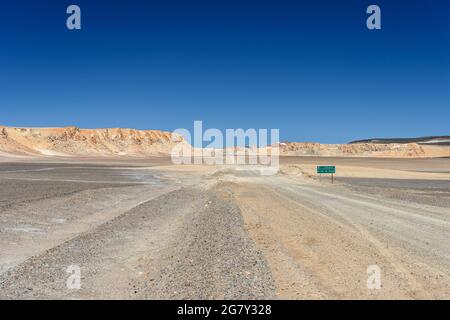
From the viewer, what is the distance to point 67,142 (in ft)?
541

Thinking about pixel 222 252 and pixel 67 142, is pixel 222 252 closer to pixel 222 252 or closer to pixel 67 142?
pixel 222 252

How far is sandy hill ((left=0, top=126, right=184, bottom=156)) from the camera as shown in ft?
460

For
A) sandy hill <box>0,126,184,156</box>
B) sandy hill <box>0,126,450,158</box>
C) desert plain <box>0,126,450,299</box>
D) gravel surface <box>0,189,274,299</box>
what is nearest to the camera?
gravel surface <box>0,189,274,299</box>

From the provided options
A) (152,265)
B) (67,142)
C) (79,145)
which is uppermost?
(67,142)

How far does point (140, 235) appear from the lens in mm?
12414

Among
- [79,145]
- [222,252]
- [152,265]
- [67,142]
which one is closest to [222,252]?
[222,252]

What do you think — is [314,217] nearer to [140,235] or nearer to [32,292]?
[140,235]

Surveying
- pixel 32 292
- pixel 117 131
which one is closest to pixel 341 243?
pixel 32 292

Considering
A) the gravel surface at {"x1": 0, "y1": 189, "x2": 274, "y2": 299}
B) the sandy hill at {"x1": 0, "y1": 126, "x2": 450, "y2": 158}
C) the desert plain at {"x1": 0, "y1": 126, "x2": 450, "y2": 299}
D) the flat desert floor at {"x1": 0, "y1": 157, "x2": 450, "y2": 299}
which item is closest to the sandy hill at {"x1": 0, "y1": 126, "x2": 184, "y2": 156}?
the sandy hill at {"x1": 0, "y1": 126, "x2": 450, "y2": 158}

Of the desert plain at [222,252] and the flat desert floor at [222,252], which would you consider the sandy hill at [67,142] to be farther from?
the flat desert floor at [222,252]

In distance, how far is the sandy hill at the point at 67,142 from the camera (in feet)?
460

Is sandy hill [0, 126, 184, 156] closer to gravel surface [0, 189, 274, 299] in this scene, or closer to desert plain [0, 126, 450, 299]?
desert plain [0, 126, 450, 299]
